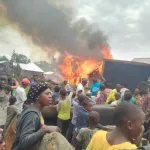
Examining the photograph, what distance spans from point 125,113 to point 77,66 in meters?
21.1

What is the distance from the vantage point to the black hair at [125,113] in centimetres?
217

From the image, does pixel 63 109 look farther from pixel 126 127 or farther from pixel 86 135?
pixel 126 127

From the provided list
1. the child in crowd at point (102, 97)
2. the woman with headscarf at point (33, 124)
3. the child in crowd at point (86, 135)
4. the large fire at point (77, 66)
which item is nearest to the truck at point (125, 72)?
the child in crowd at point (102, 97)

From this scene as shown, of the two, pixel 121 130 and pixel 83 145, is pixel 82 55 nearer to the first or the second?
pixel 83 145

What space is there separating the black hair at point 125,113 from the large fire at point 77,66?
1812cm

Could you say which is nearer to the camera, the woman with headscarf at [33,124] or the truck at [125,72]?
the woman with headscarf at [33,124]

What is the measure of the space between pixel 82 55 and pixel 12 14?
680 cm

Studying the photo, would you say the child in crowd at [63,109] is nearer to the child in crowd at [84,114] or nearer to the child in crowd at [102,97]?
the child in crowd at [84,114]

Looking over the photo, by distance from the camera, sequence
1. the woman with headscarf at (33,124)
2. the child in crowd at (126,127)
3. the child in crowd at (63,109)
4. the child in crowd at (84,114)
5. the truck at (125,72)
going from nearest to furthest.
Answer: the child in crowd at (126,127) < the woman with headscarf at (33,124) < the child in crowd at (84,114) < the child in crowd at (63,109) < the truck at (125,72)

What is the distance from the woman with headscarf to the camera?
8.25ft

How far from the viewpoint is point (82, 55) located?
25.0 meters

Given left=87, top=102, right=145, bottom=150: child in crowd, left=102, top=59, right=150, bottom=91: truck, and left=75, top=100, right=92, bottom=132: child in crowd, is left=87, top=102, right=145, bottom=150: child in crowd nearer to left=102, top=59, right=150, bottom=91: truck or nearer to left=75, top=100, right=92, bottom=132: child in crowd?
left=75, top=100, right=92, bottom=132: child in crowd

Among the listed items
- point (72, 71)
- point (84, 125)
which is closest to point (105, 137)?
point (84, 125)

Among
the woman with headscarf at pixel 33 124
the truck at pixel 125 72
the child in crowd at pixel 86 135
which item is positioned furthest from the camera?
the truck at pixel 125 72
